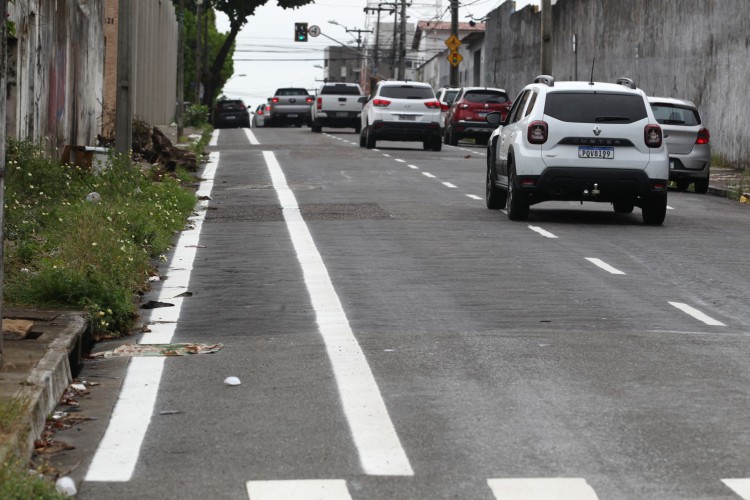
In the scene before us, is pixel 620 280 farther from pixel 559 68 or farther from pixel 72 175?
pixel 559 68

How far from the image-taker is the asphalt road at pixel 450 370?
6281mm

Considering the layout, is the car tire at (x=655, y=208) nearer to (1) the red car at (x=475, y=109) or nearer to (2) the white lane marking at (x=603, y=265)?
(2) the white lane marking at (x=603, y=265)

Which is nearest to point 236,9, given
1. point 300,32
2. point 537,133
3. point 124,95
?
point 300,32

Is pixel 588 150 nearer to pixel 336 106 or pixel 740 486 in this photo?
pixel 740 486

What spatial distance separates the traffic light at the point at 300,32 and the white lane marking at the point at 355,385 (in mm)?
73672

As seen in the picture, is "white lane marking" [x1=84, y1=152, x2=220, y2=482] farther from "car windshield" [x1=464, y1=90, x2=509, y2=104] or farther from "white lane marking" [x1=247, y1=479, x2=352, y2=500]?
"car windshield" [x1=464, y1=90, x2=509, y2=104]

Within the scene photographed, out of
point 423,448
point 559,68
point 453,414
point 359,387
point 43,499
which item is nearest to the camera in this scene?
point 43,499

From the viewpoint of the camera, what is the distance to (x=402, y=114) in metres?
39.9

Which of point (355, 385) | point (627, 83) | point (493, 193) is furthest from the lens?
point (493, 193)

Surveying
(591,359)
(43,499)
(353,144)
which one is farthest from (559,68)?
(43,499)

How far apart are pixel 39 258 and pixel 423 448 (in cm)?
651

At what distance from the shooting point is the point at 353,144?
43312 millimetres

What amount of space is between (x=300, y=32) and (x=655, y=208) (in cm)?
7020

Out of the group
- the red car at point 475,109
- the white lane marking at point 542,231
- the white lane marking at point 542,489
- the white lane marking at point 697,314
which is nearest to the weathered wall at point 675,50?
the red car at point 475,109
